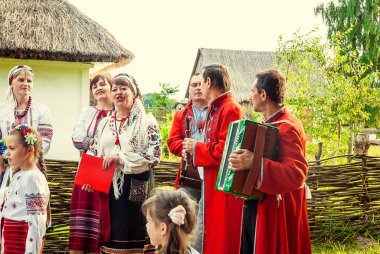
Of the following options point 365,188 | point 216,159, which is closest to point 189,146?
point 216,159

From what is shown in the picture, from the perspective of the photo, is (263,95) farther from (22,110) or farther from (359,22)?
(359,22)

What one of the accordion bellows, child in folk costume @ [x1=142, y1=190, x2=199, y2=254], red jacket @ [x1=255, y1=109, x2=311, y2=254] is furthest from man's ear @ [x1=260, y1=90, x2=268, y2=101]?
child in folk costume @ [x1=142, y1=190, x2=199, y2=254]

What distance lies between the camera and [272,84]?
3504 millimetres

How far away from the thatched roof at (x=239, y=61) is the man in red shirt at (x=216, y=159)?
28356 mm

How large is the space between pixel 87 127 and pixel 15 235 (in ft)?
4.49

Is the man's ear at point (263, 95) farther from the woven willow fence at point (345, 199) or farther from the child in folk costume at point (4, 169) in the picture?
the woven willow fence at point (345, 199)

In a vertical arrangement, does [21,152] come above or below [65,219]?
above

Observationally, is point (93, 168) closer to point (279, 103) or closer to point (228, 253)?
point (228, 253)

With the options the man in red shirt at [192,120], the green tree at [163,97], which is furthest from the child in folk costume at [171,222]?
the green tree at [163,97]

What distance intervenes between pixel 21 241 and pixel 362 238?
14.6ft

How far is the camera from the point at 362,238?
6.61 meters

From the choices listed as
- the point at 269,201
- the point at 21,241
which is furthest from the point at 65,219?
the point at 269,201

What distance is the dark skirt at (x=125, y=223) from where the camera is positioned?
423 centimetres

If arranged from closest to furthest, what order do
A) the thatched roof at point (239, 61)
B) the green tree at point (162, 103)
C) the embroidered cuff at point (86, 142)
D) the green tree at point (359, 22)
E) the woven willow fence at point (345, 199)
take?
the embroidered cuff at point (86, 142) → the woven willow fence at point (345, 199) → the green tree at point (359, 22) → the green tree at point (162, 103) → the thatched roof at point (239, 61)
